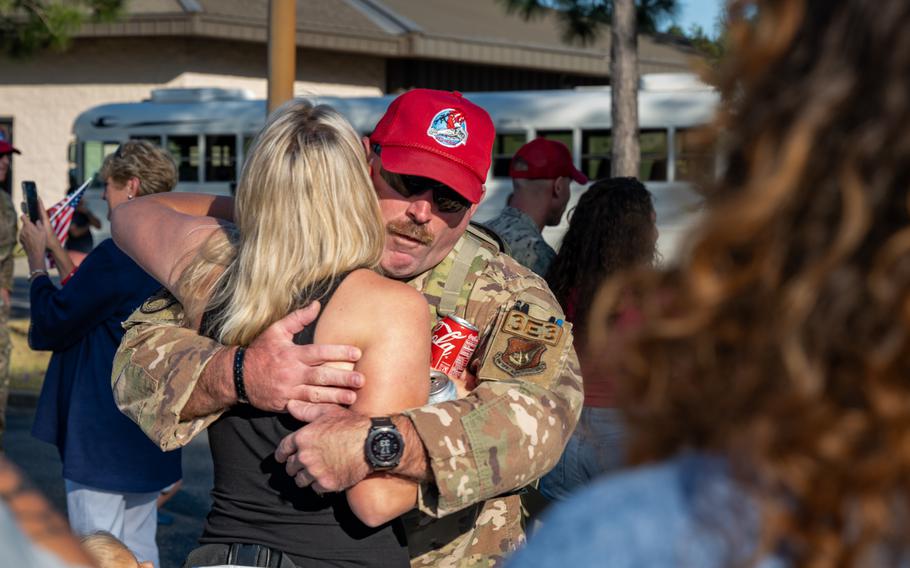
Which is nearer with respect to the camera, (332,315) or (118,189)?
(332,315)

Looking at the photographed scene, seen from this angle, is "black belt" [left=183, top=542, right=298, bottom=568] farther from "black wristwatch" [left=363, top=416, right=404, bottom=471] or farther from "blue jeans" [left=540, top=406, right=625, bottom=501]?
"blue jeans" [left=540, top=406, right=625, bottom=501]

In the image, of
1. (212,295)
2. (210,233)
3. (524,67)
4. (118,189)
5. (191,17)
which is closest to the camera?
(212,295)

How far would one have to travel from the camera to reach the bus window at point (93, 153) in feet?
65.9

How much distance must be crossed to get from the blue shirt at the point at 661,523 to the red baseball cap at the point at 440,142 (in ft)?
6.37

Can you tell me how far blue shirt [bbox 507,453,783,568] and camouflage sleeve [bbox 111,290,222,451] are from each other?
1588mm

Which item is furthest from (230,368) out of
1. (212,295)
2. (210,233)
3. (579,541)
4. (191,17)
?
(191,17)

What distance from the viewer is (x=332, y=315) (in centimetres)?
237

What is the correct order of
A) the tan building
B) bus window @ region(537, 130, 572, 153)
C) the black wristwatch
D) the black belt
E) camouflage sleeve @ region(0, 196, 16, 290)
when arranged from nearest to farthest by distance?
the black wristwatch < the black belt < camouflage sleeve @ region(0, 196, 16, 290) < bus window @ region(537, 130, 572, 153) < the tan building

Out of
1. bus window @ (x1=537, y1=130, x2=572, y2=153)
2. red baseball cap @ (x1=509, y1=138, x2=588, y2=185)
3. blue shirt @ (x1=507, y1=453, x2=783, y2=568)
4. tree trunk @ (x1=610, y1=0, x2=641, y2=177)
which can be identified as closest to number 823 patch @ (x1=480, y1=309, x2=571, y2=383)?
blue shirt @ (x1=507, y1=453, x2=783, y2=568)

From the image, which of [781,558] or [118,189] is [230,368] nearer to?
[781,558]

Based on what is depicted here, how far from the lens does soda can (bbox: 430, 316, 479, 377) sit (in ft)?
8.73

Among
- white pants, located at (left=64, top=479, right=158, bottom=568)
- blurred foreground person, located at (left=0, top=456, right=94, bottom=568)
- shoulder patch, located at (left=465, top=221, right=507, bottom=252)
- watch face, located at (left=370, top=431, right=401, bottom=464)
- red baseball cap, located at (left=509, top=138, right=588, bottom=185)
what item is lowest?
white pants, located at (left=64, top=479, right=158, bottom=568)

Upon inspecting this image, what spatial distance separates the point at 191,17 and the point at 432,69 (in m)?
6.27

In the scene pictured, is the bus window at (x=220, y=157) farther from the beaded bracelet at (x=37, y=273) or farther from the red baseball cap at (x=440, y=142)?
the red baseball cap at (x=440, y=142)
